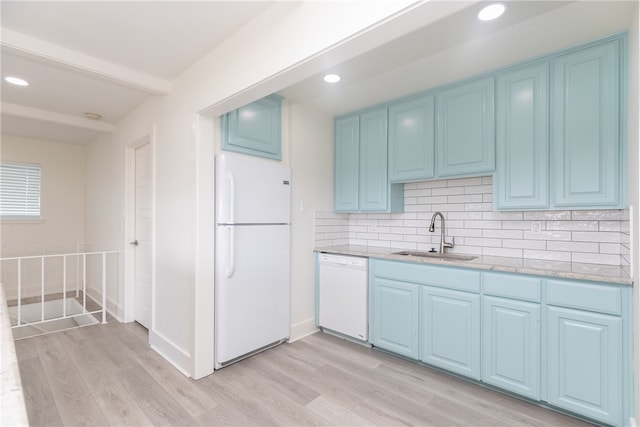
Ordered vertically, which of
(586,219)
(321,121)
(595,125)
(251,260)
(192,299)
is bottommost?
(192,299)

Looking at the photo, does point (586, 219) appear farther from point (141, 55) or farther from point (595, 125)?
point (141, 55)

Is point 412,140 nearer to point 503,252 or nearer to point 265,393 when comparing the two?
point 503,252

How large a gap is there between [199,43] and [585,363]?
3148mm

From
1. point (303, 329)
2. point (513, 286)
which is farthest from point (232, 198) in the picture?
point (513, 286)

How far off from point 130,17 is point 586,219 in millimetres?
3266

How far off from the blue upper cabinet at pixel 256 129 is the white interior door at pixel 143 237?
1.31 m

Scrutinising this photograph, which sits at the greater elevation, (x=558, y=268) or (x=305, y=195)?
(x=305, y=195)

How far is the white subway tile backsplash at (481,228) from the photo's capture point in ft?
6.98

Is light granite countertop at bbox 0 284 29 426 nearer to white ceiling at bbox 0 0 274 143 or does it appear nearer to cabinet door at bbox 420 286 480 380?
white ceiling at bbox 0 0 274 143

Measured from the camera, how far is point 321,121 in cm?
337

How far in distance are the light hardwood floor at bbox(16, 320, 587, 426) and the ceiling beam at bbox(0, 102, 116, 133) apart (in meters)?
2.34

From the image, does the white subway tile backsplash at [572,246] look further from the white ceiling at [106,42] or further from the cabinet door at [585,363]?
the white ceiling at [106,42]

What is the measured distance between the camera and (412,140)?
283cm

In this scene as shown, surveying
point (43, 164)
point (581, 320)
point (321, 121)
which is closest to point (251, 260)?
point (321, 121)
